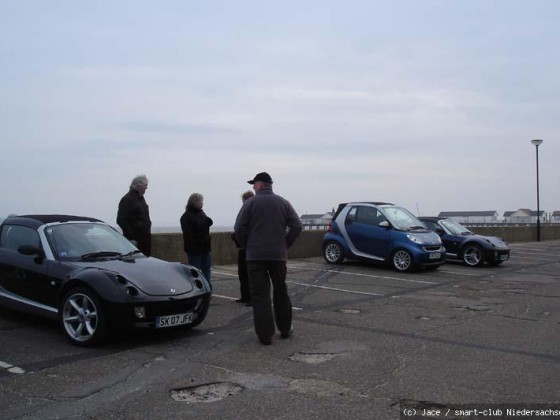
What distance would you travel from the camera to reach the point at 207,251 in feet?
29.5

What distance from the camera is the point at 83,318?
611cm

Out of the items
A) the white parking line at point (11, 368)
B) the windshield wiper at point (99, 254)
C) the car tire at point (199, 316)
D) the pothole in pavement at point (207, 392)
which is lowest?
the pothole in pavement at point (207, 392)

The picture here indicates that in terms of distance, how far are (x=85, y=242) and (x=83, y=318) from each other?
1.31m

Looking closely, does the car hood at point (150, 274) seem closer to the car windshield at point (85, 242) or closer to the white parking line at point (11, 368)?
the car windshield at point (85, 242)

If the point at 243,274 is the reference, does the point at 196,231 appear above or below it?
above

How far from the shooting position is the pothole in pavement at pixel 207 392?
444cm

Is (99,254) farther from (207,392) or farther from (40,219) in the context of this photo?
(207,392)

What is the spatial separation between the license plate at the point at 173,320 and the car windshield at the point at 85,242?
1.30 m

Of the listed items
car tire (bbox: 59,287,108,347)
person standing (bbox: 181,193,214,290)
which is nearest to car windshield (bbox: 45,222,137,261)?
car tire (bbox: 59,287,108,347)

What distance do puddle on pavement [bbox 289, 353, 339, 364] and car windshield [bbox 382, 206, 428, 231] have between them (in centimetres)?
880

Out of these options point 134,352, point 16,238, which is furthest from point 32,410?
point 16,238

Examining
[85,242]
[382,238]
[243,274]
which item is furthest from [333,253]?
[85,242]

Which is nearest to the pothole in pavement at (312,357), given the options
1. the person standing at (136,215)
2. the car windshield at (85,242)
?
the car windshield at (85,242)

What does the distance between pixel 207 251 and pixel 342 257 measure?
679cm
